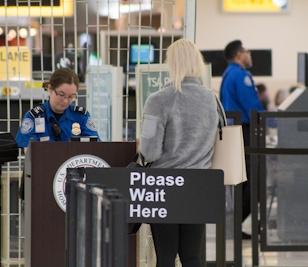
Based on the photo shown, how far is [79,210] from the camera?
4.50 m

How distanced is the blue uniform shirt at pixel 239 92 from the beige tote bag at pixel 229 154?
4852mm

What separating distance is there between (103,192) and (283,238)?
196 inches

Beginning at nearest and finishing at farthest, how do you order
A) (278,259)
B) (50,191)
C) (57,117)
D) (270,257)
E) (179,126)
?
(179,126) < (50,191) < (57,117) < (278,259) < (270,257)

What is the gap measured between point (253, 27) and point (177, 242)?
46.3 feet

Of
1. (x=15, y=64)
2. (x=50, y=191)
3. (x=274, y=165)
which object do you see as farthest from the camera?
(x=15, y=64)

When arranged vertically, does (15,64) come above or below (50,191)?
above

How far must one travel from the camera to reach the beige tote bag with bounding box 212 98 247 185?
584 cm

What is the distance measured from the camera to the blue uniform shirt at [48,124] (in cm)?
615

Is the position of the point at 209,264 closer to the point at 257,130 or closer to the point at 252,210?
the point at 252,210

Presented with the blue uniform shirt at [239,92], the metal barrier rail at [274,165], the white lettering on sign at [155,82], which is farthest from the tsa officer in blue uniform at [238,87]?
the white lettering on sign at [155,82]

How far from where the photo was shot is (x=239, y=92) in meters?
10.8

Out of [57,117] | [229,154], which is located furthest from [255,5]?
[229,154]

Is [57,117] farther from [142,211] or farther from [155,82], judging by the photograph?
[142,211]

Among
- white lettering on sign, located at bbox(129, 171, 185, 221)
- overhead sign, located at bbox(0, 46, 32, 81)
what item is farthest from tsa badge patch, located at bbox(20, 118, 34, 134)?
overhead sign, located at bbox(0, 46, 32, 81)
